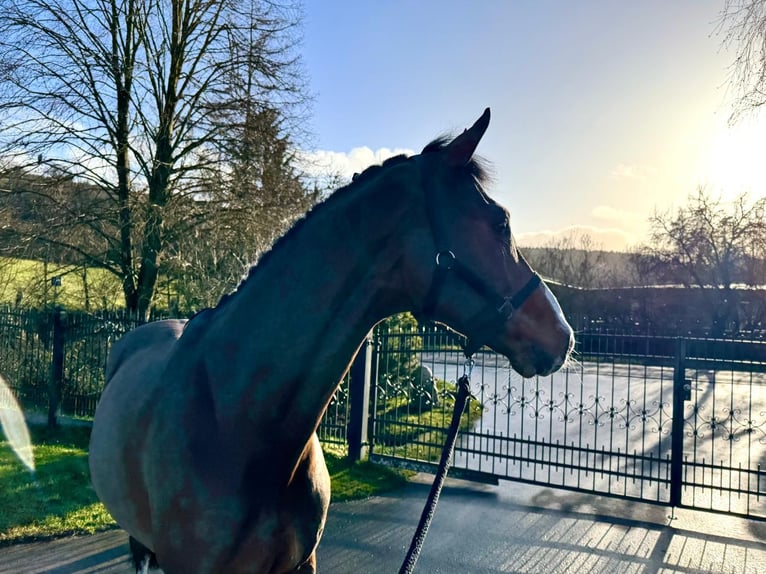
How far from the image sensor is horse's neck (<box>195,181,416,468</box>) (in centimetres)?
181

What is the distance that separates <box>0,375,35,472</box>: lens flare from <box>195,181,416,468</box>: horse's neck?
6492 millimetres

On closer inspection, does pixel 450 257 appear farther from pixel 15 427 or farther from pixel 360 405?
pixel 15 427

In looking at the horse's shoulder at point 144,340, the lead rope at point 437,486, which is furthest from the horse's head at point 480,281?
Result: the horse's shoulder at point 144,340

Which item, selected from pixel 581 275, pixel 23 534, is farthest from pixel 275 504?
pixel 581 275

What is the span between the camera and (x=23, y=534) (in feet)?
17.0

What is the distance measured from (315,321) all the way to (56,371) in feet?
31.0

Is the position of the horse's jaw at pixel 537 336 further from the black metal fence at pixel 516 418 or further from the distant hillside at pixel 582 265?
the distant hillside at pixel 582 265

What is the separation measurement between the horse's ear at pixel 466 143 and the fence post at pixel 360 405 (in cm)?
620

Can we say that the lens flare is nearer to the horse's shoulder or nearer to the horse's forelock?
the horse's shoulder

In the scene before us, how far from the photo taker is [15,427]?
30.3 ft

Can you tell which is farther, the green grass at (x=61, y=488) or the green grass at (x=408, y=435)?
the green grass at (x=408, y=435)

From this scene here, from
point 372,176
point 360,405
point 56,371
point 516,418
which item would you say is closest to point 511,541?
point 360,405

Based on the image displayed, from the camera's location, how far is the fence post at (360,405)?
26.0 ft

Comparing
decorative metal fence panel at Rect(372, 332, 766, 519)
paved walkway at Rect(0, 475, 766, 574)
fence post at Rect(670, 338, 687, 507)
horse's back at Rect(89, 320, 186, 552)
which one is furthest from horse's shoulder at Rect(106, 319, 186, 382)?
fence post at Rect(670, 338, 687, 507)
